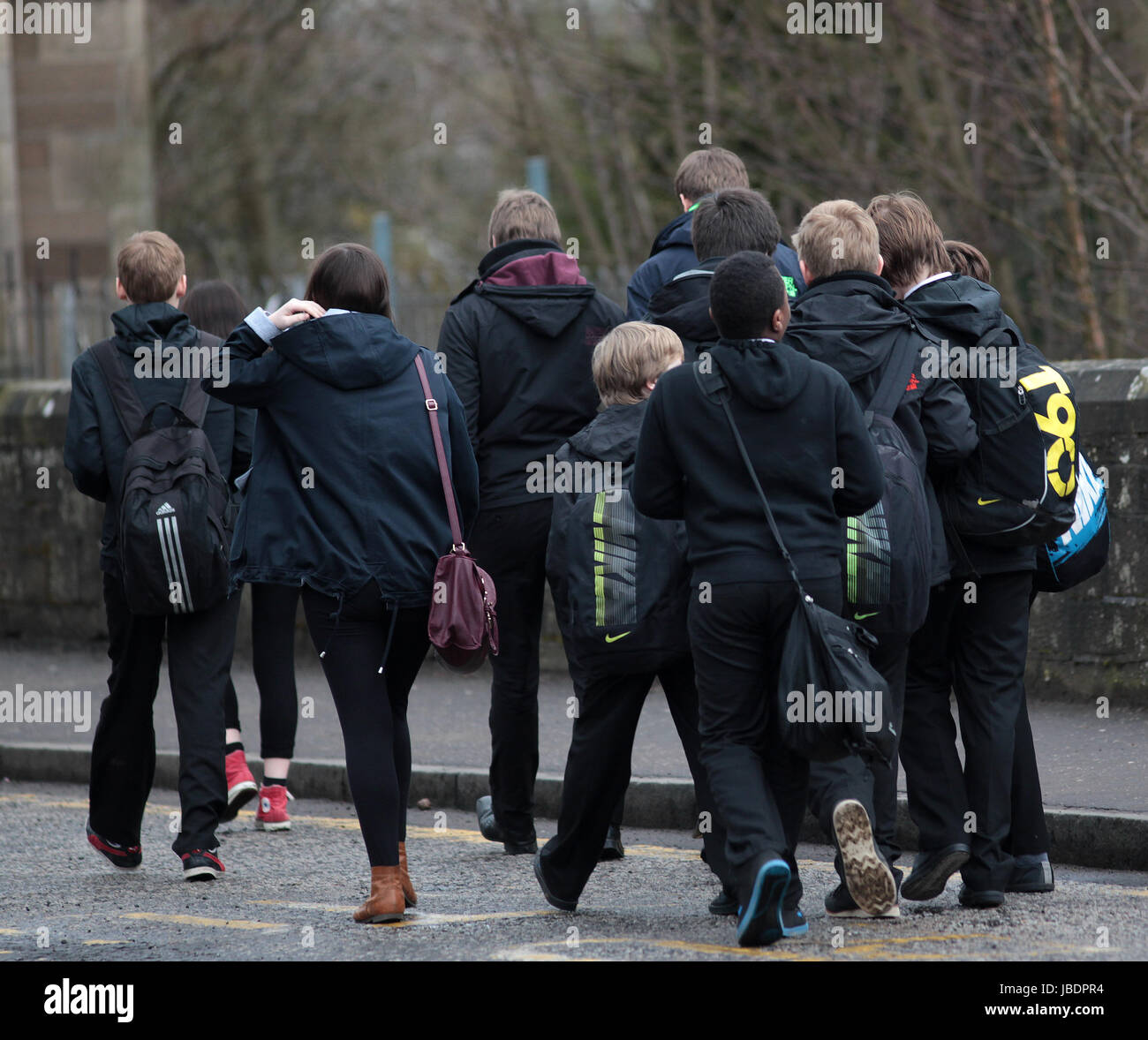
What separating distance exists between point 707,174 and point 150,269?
74.2 inches

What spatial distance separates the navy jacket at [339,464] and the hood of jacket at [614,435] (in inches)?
17.1

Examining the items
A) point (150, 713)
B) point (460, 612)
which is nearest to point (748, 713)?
point (460, 612)

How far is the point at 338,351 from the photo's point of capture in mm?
5246

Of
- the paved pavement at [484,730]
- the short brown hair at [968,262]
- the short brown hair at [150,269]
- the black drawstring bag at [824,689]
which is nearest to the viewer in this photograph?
the black drawstring bag at [824,689]

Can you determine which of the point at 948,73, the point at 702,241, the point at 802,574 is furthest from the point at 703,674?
the point at 948,73

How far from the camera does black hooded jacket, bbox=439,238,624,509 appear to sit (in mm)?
6297

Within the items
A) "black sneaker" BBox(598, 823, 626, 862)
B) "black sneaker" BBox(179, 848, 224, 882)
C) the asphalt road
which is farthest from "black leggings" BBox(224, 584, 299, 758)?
"black sneaker" BBox(598, 823, 626, 862)

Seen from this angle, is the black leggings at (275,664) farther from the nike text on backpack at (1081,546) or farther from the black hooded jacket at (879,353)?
the nike text on backpack at (1081,546)

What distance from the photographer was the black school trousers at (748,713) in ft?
15.8

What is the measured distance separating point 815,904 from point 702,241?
1.99 meters

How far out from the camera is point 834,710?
467 centimetres

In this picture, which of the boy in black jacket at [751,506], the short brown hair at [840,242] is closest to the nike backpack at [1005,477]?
the short brown hair at [840,242]

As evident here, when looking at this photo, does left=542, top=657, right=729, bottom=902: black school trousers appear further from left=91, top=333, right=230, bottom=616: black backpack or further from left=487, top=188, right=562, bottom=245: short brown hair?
left=487, top=188, right=562, bottom=245: short brown hair

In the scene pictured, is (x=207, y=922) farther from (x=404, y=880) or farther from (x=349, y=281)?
(x=349, y=281)
